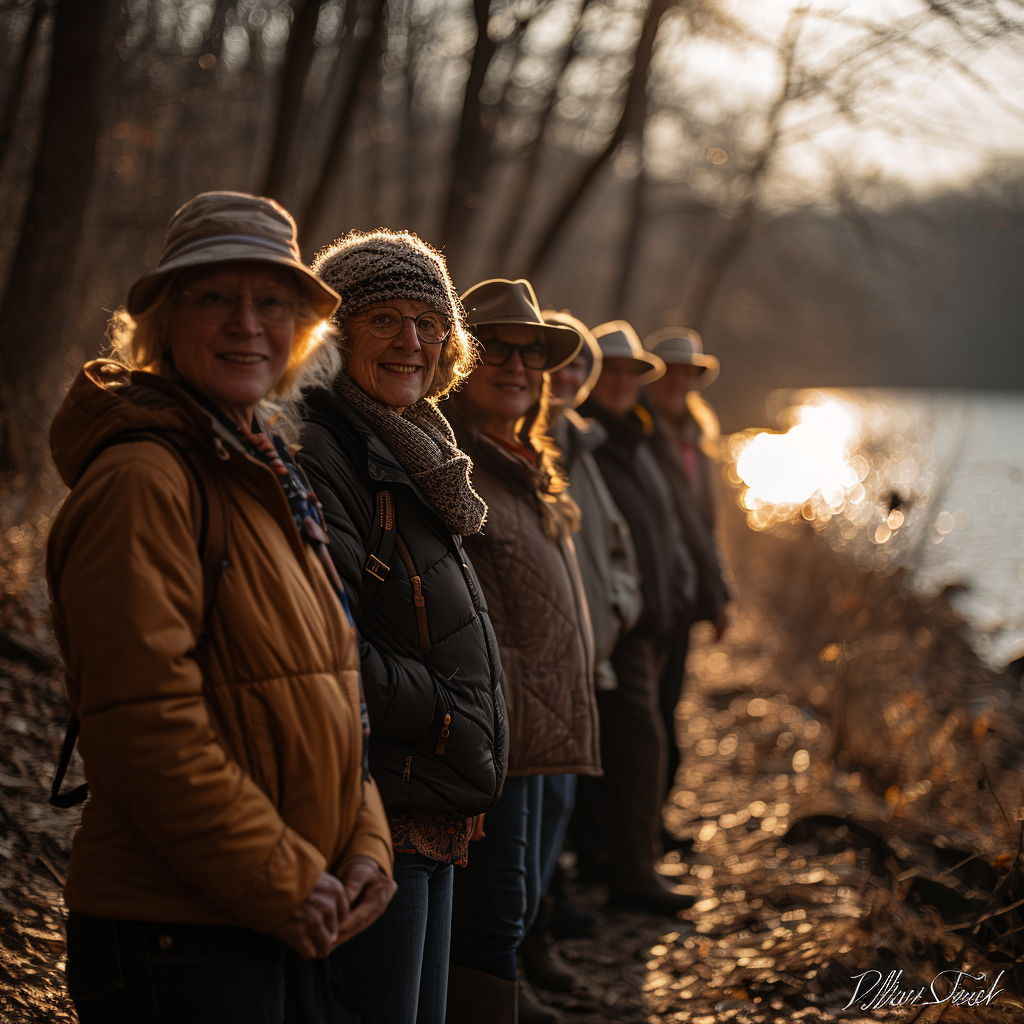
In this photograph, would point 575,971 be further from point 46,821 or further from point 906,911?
point 46,821

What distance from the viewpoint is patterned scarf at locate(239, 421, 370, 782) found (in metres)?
1.66

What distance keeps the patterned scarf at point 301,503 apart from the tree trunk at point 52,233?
4.51m

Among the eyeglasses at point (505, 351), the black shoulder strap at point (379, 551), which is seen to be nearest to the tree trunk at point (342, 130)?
the eyeglasses at point (505, 351)

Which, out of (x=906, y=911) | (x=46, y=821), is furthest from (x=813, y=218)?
(x=46, y=821)

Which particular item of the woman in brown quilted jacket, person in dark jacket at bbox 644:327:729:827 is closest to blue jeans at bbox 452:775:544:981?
the woman in brown quilted jacket

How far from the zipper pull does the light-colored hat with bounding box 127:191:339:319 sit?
3.04 feet

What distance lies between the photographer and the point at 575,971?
371 cm

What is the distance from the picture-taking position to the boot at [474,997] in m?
2.56

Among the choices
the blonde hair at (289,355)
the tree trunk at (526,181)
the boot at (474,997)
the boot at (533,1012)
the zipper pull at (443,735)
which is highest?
the tree trunk at (526,181)

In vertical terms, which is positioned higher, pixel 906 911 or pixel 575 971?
pixel 906 911

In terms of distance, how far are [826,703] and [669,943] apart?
3749mm

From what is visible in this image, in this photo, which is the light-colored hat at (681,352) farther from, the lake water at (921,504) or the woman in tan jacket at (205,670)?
the woman in tan jacket at (205,670)

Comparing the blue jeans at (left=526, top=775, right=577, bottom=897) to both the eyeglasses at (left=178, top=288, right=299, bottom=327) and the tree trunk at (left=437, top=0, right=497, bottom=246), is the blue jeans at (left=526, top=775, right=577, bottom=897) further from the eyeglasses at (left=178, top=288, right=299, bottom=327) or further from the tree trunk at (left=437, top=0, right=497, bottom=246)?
the tree trunk at (left=437, top=0, right=497, bottom=246)

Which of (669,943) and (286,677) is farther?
(669,943)
